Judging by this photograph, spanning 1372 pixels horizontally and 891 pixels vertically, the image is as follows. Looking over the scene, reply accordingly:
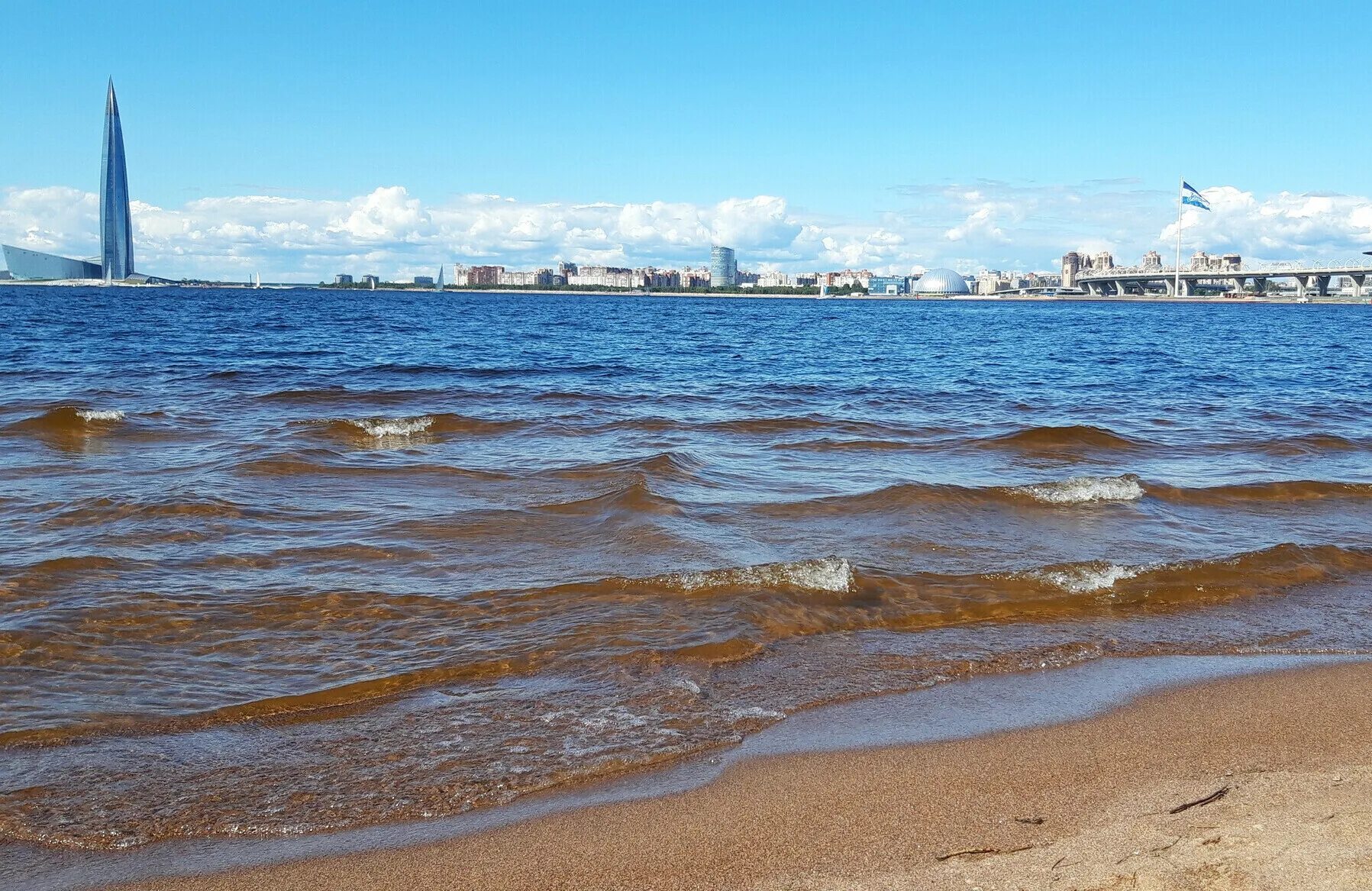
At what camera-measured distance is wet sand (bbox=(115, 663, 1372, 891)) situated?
3580 mm

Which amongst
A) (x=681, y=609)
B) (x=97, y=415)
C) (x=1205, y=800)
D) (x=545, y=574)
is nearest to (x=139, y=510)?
(x=545, y=574)

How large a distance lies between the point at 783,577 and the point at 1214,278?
559 ft

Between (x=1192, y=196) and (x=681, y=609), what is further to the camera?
(x=1192, y=196)

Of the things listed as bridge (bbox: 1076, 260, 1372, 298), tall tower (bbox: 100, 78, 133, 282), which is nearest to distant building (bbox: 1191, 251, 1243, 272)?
bridge (bbox: 1076, 260, 1372, 298)

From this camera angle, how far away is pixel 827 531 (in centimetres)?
962

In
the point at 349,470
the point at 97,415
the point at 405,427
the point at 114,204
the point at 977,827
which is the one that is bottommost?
the point at 977,827

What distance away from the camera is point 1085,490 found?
37.2 ft

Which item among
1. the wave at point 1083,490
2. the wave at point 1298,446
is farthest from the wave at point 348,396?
the wave at point 1298,446


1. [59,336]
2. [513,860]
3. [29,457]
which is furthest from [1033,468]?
[59,336]

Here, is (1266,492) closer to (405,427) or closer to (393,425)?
(405,427)

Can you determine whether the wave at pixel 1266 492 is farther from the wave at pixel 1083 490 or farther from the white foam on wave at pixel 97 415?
the white foam on wave at pixel 97 415

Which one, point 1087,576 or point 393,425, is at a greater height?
point 393,425

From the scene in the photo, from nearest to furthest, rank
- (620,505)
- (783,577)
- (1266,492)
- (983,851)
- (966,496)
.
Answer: (983,851), (783,577), (620,505), (966,496), (1266,492)

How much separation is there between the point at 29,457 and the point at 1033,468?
13.2m
